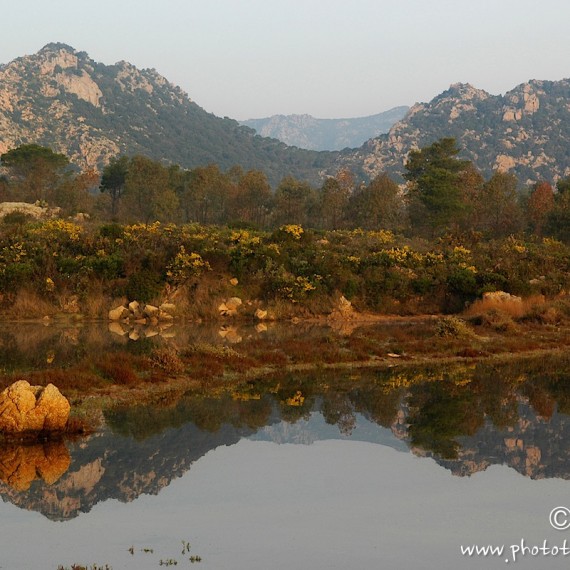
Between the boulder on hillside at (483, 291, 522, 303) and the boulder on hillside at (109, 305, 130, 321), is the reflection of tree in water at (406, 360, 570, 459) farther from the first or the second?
the boulder on hillside at (109, 305, 130, 321)

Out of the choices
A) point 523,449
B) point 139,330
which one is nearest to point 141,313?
point 139,330

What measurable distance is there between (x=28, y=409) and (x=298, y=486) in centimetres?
752

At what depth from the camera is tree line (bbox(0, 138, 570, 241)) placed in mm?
103750

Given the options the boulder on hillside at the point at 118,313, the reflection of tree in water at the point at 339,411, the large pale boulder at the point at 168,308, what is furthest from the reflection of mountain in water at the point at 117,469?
the large pale boulder at the point at 168,308

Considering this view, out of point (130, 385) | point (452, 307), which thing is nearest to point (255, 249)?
point (452, 307)

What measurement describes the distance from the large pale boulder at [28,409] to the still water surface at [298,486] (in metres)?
0.91

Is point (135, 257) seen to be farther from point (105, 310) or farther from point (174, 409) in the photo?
point (174, 409)

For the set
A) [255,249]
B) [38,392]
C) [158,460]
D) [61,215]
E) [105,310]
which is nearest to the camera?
[158,460]

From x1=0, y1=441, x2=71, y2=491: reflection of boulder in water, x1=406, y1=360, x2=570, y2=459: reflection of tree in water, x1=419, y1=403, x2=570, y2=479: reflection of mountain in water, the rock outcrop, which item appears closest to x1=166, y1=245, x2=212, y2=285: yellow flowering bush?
the rock outcrop

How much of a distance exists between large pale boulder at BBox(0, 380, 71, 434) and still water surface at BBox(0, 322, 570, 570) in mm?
906

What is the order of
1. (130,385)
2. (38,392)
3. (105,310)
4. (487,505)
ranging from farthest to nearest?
(105,310)
(130,385)
(38,392)
(487,505)

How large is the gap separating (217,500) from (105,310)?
1504 inches

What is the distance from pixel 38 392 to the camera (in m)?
21.8

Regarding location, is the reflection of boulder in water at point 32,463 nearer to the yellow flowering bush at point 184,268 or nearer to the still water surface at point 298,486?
the still water surface at point 298,486
